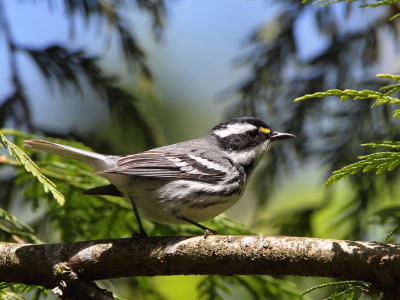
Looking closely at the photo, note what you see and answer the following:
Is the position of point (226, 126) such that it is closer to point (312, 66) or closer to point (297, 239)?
point (312, 66)

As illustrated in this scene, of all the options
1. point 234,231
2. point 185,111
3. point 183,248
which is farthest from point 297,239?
point 185,111

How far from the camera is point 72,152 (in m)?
2.57

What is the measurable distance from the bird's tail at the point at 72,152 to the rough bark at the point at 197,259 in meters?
0.60

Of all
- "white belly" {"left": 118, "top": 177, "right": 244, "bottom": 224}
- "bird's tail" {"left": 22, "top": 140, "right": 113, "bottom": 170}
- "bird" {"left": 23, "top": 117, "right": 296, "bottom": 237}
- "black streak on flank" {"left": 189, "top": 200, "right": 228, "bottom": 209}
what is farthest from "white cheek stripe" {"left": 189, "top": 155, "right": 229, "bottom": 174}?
"bird's tail" {"left": 22, "top": 140, "right": 113, "bottom": 170}

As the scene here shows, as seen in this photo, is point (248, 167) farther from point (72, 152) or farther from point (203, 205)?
point (72, 152)

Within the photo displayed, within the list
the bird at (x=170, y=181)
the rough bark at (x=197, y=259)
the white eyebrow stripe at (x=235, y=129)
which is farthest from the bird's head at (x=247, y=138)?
the rough bark at (x=197, y=259)

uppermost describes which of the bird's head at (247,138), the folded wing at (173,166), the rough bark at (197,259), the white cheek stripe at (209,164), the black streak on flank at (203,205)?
the bird's head at (247,138)

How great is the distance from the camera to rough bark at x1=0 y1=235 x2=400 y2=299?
1.75 metres

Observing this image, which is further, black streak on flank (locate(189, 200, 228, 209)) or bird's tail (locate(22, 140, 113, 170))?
black streak on flank (locate(189, 200, 228, 209))

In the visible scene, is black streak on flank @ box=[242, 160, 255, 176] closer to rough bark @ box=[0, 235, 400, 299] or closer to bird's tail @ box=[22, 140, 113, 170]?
bird's tail @ box=[22, 140, 113, 170]

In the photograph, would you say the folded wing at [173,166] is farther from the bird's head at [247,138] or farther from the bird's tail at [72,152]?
the bird's head at [247,138]

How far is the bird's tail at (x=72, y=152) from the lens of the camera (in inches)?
96.8

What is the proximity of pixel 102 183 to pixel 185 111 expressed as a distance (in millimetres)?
3803

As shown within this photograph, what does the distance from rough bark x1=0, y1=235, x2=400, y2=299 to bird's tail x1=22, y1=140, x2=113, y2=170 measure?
60 cm
